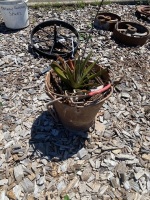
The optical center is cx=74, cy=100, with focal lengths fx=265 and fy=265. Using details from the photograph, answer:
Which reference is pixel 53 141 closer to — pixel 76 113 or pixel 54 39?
pixel 76 113

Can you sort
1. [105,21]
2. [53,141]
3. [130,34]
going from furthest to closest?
1. [105,21]
2. [130,34]
3. [53,141]

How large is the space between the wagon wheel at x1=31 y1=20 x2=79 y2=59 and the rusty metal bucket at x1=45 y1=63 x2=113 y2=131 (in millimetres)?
1499

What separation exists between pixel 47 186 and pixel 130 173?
856 millimetres

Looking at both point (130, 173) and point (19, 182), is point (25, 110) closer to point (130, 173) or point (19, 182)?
point (19, 182)

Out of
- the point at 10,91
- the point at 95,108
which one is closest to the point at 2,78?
the point at 10,91

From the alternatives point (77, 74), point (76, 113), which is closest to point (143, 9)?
point (77, 74)

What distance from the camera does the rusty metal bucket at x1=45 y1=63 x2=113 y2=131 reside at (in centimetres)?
267

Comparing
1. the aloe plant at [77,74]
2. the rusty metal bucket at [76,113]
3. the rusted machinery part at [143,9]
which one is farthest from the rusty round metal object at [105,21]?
the rusty metal bucket at [76,113]

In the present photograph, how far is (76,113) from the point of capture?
2.73 m

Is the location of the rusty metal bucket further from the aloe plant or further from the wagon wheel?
the wagon wheel

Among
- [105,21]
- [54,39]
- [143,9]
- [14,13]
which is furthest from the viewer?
[143,9]

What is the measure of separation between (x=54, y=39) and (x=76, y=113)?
2.12 meters

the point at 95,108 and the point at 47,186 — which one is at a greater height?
the point at 95,108

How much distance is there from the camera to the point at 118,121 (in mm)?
3277
